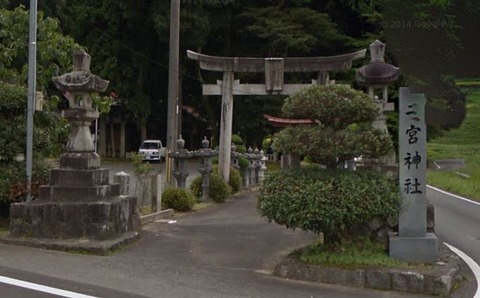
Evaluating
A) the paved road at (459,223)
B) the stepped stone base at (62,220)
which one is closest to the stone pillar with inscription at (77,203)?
the stepped stone base at (62,220)

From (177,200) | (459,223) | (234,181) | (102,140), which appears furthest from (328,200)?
(102,140)

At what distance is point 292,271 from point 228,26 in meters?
30.6

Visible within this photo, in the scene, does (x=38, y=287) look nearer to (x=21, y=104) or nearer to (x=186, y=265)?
(x=186, y=265)

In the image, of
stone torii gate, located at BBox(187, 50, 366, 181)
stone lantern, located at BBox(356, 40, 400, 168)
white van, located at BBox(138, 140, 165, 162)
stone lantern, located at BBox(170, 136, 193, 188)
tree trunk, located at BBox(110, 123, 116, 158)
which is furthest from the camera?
tree trunk, located at BBox(110, 123, 116, 158)

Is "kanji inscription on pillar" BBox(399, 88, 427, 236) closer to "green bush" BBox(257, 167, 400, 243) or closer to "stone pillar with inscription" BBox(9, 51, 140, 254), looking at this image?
"green bush" BBox(257, 167, 400, 243)

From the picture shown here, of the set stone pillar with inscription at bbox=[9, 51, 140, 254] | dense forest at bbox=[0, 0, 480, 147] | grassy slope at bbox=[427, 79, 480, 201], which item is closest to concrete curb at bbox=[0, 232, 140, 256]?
stone pillar with inscription at bbox=[9, 51, 140, 254]

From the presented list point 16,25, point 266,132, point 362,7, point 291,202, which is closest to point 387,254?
point 291,202

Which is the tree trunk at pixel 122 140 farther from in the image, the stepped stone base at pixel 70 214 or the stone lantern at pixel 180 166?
the stepped stone base at pixel 70 214

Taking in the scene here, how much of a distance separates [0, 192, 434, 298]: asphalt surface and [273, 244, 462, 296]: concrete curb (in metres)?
0.15

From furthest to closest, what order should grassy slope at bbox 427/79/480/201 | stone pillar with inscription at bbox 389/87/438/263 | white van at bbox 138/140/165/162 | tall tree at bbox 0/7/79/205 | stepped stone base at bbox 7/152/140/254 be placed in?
1. white van at bbox 138/140/165/162
2. tall tree at bbox 0/7/79/205
3. stepped stone base at bbox 7/152/140/254
4. grassy slope at bbox 427/79/480/201
5. stone pillar with inscription at bbox 389/87/438/263

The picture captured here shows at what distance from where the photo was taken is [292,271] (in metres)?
8.00

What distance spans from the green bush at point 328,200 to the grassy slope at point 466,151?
5.83 ft

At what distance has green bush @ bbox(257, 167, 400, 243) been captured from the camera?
301 inches

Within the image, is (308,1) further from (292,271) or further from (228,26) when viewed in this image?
(292,271)
